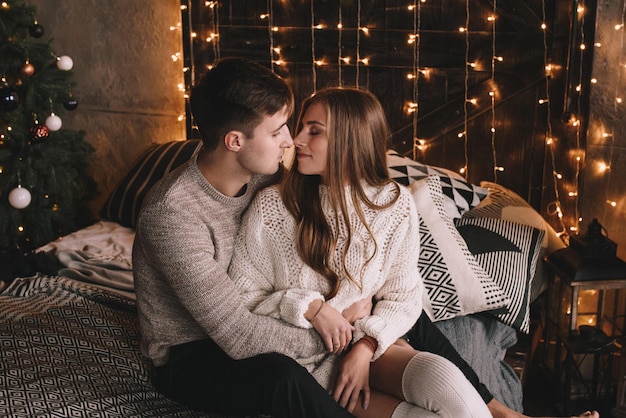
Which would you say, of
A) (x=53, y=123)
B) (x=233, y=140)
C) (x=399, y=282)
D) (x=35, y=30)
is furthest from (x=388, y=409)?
(x=35, y=30)

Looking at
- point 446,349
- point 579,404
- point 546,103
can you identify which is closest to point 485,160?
point 546,103

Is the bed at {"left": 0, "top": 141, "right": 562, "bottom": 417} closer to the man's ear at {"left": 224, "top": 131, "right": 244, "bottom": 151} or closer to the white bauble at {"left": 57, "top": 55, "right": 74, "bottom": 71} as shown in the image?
the man's ear at {"left": 224, "top": 131, "right": 244, "bottom": 151}

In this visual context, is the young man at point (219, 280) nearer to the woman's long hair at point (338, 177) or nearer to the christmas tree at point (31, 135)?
the woman's long hair at point (338, 177)

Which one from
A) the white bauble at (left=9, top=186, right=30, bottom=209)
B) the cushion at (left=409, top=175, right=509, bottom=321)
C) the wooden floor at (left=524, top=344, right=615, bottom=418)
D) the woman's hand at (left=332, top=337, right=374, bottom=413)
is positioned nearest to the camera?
the woman's hand at (left=332, top=337, right=374, bottom=413)

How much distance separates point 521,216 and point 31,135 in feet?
7.08

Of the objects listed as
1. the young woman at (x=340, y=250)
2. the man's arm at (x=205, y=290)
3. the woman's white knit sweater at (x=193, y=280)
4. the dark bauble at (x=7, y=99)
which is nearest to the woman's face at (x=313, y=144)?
the young woman at (x=340, y=250)

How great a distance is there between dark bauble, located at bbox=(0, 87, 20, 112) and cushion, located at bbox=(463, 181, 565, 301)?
1.92 m

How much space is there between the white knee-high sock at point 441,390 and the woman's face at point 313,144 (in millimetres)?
580

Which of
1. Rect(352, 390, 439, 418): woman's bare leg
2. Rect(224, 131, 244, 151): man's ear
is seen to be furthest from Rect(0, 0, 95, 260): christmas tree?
Rect(352, 390, 439, 418): woman's bare leg

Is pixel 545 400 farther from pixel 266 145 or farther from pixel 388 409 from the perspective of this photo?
pixel 266 145

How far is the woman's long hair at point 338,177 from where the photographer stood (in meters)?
1.77

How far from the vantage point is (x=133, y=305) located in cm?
223

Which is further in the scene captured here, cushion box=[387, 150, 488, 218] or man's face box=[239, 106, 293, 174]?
cushion box=[387, 150, 488, 218]

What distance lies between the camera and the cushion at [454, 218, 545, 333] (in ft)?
7.52
